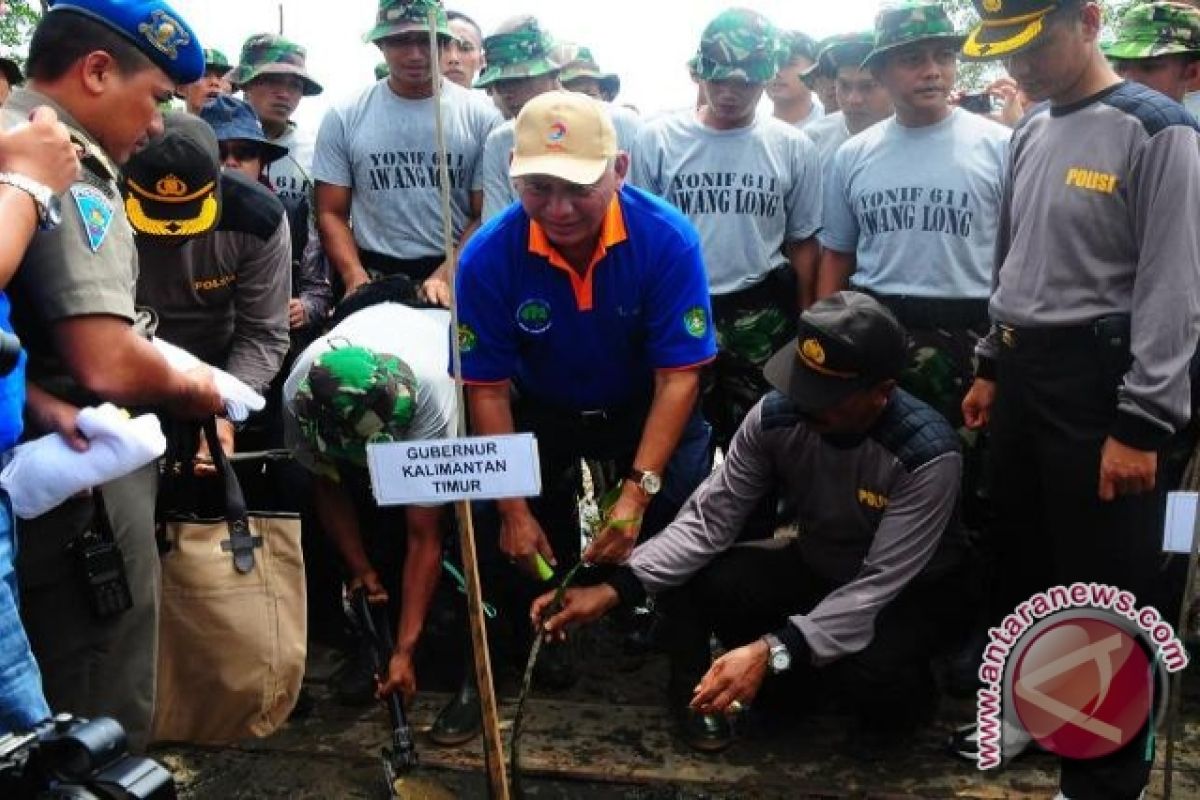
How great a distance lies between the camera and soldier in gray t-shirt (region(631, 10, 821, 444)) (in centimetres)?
364

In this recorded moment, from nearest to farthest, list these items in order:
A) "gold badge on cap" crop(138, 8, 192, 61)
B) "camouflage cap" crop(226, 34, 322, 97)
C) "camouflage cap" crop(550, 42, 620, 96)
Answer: "gold badge on cap" crop(138, 8, 192, 61)
"camouflage cap" crop(226, 34, 322, 97)
"camouflage cap" crop(550, 42, 620, 96)

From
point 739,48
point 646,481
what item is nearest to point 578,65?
point 739,48

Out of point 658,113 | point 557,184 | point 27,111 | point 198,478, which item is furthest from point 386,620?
point 658,113

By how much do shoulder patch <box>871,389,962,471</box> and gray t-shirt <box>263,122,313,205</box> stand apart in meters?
2.55

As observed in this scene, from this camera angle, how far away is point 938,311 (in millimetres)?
3434

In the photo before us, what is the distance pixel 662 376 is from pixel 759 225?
938 mm

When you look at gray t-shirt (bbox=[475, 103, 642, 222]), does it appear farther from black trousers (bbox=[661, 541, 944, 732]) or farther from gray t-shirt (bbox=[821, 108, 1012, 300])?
black trousers (bbox=[661, 541, 944, 732])

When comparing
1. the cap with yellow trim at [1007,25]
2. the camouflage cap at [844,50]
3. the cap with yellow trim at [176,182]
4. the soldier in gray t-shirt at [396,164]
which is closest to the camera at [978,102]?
the camouflage cap at [844,50]

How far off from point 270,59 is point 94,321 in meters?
3.13

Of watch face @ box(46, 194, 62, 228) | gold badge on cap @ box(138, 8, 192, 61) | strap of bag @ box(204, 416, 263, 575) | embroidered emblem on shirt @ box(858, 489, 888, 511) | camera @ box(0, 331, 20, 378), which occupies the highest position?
gold badge on cap @ box(138, 8, 192, 61)

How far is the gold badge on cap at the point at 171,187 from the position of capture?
2859 millimetres

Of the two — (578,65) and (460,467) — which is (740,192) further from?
(578,65)

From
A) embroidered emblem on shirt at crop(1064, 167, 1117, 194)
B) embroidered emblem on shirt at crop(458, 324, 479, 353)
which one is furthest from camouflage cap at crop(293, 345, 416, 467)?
embroidered emblem on shirt at crop(1064, 167, 1117, 194)

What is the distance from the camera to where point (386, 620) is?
3.20 metres
